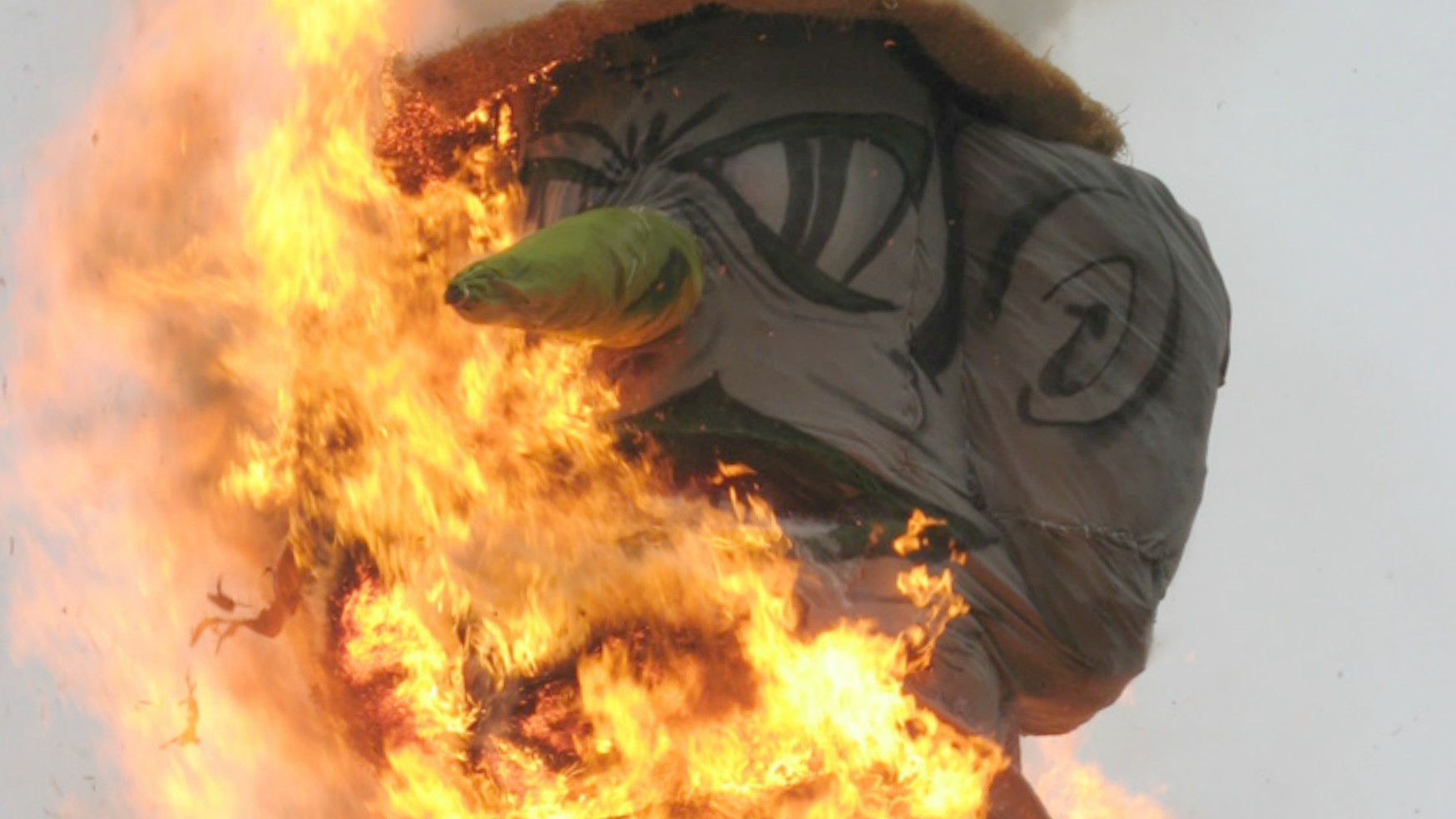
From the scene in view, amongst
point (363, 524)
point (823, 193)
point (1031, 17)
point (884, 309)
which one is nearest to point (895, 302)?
point (884, 309)

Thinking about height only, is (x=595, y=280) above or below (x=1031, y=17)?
below

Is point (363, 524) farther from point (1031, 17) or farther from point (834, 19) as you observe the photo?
point (1031, 17)

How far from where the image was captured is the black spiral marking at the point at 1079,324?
212cm

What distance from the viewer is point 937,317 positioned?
6.91 ft

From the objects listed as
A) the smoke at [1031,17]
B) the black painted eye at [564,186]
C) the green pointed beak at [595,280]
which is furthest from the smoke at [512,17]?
the green pointed beak at [595,280]

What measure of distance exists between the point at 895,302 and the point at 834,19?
11.3 inches

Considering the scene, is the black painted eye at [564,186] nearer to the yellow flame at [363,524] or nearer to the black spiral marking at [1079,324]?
the yellow flame at [363,524]

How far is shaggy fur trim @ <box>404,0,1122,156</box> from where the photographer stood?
2.11 metres

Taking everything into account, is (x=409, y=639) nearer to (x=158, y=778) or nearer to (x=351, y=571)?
(x=351, y=571)

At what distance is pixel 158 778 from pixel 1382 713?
67.7 inches

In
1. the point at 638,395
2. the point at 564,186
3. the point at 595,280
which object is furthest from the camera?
the point at 564,186

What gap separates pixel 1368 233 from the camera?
10.3ft

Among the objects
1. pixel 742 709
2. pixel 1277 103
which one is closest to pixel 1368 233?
pixel 1277 103

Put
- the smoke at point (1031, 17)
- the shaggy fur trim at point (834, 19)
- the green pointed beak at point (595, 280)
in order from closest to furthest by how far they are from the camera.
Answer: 1. the green pointed beak at point (595, 280)
2. the shaggy fur trim at point (834, 19)
3. the smoke at point (1031, 17)
